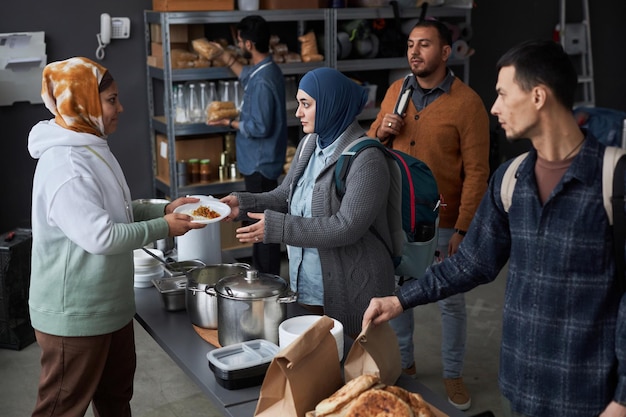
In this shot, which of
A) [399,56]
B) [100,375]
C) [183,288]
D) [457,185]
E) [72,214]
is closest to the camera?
[72,214]

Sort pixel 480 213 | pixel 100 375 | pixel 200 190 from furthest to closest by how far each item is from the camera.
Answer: pixel 200 190
pixel 100 375
pixel 480 213

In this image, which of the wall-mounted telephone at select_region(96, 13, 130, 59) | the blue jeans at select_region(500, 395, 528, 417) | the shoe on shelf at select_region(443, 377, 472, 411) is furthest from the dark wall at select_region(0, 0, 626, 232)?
the blue jeans at select_region(500, 395, 528, 417)

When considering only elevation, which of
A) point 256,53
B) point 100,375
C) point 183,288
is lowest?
point 100,375

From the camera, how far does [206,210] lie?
117 inches

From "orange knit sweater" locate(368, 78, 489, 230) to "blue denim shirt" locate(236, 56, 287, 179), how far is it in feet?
4.62

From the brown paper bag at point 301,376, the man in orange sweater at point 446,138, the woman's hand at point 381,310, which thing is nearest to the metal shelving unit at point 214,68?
the man in orange sweater at point 446,138

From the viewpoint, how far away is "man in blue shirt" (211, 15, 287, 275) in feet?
16.1

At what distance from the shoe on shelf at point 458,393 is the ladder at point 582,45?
14.5ft

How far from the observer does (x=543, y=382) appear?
197 cm

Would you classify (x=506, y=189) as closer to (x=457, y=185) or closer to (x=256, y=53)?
(x=457, y=185)

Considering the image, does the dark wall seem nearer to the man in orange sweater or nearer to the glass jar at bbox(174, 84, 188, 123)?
the glass jar at bbox(174, 84, 188, 123)

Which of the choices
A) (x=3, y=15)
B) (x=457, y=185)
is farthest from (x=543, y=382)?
(x=3, y=15)

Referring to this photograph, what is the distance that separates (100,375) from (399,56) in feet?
14.0

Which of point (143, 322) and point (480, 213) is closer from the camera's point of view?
point (480, 213)
